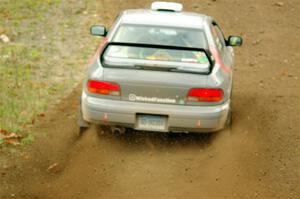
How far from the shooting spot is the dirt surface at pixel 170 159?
6.74 m

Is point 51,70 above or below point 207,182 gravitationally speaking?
below

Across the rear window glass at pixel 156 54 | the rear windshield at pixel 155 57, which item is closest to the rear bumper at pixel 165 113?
the rear windshield at pixel 155 57

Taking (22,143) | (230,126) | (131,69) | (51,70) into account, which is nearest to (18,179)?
(22,143)

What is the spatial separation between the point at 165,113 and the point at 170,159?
70 centimetres

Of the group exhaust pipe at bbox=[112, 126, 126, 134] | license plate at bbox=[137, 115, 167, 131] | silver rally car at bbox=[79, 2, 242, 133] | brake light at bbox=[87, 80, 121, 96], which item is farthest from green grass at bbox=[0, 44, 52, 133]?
license plate at bbox=[137, 115, 167, 131]

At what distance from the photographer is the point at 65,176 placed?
709cm

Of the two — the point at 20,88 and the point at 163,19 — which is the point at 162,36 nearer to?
the point at 163,19

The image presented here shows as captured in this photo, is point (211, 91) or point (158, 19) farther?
point (158, 19)

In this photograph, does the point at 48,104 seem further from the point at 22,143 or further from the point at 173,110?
the point at 173,110

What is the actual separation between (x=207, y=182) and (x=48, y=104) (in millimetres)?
3630

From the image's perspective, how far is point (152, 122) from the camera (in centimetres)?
730

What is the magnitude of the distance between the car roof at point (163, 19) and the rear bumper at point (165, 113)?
4.08 ft

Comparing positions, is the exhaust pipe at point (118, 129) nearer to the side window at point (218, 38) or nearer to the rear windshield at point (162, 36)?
the rear windshield at point (162, 36)

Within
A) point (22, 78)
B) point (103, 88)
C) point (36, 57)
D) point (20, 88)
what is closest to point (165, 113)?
point (103, 88)
